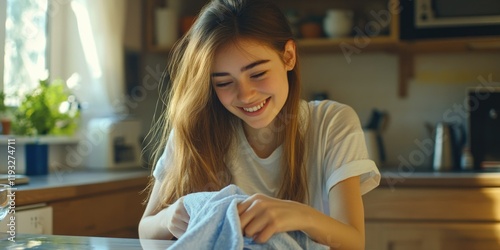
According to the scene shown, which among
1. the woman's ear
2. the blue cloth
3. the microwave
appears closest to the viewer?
the blue cloth

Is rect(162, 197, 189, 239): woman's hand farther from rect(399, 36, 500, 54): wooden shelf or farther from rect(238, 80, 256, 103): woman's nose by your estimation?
rect(399, 36, 500, 54): wooden shelf

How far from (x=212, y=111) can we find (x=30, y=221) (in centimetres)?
68

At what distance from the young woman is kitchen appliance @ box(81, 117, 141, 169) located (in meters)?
1.25

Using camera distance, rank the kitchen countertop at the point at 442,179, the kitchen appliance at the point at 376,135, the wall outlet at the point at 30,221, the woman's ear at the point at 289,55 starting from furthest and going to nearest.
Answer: the kitchen appliance at the point at 376,135
the kitchen countertop at the point at 442,179
the wall outlet at the point at 30,221
the woman's ear at the point at 289,55

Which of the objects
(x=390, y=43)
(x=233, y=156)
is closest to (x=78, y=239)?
(x=233, y=156)

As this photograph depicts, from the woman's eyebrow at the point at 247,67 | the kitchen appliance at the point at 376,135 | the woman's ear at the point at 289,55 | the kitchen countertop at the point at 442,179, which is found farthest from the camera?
the kitchen appliance at the point at 376,135

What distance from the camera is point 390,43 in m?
2.78

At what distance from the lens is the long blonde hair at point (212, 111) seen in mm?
1347

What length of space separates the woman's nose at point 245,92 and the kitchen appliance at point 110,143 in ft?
4.90

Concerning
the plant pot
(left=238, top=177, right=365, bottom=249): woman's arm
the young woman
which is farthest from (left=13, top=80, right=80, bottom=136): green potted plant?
(left=238, top=177, right=365, bottom=249): woman's arm

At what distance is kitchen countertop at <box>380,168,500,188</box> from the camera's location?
7.85ft

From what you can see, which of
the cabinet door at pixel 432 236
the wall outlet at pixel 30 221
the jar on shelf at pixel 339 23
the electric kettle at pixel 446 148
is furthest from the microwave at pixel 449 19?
the wall outlet at pixel 30 221

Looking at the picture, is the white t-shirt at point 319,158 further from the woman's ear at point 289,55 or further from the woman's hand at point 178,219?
the woman's hand at point 178,219

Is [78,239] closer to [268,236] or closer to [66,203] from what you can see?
[268,236]
